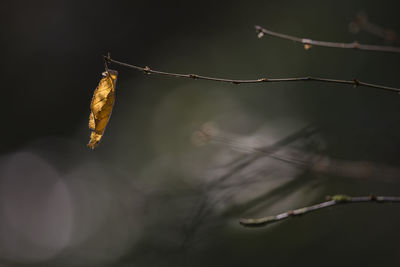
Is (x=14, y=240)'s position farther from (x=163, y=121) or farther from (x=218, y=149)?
(x=218, y=149)

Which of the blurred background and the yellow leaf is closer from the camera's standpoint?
the yellow leaf

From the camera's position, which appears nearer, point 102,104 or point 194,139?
point 102,104

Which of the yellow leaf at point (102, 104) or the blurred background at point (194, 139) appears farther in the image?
the blurred background at point (194, 139)

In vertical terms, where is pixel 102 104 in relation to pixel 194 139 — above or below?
below

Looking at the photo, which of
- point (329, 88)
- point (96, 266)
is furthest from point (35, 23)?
point (329, 88)
